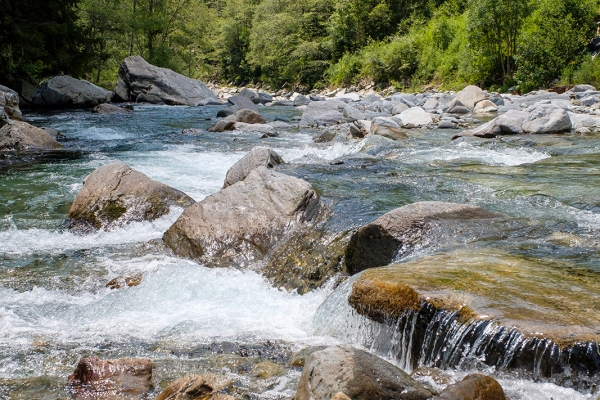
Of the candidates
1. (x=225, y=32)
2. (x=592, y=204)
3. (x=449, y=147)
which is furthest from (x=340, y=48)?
(x=592, y=204)

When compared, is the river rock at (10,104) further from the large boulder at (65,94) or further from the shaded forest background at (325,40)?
the large boulder at (65,94)

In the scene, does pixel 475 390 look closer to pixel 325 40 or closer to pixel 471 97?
pixel 471 97

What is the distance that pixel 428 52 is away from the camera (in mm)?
28391

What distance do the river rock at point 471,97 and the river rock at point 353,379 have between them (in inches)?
653

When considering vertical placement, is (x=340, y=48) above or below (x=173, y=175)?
above

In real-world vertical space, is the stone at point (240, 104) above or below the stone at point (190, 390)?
above

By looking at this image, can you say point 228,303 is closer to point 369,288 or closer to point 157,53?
point 369,288

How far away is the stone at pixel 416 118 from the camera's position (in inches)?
580

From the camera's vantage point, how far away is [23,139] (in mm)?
11727

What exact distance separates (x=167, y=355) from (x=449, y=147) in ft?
27.3

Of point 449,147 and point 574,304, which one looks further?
point 449,147

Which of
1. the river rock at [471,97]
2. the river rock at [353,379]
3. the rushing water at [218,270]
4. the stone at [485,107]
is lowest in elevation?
the rushing water at [218,270]

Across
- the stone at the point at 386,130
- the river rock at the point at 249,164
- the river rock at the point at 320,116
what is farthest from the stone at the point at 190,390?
the river rock at the point at 320,116

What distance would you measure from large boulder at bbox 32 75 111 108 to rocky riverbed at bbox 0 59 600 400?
1219cm
